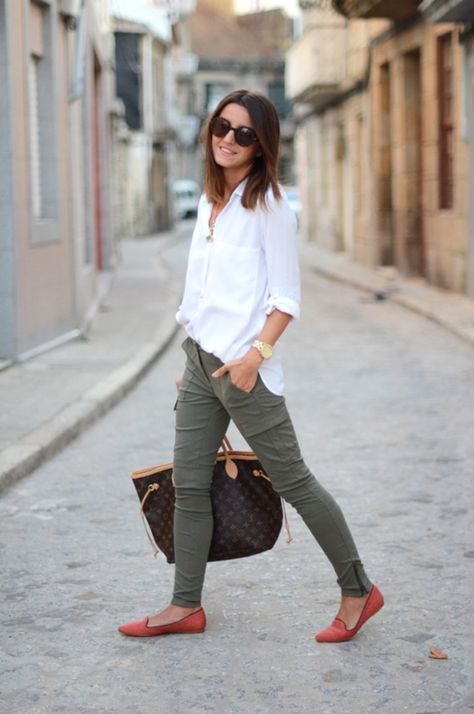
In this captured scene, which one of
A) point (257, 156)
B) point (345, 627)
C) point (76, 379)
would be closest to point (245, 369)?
point (257, 156)

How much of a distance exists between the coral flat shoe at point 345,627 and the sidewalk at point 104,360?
273 cm

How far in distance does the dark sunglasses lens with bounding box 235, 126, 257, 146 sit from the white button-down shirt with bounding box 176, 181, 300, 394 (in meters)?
0.13

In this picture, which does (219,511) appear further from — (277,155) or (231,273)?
(277,155)

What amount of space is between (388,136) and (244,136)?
65.4 ft

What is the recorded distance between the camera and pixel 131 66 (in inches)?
1911

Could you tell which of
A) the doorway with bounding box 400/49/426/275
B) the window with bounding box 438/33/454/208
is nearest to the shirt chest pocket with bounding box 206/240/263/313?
the window with bounding box 438/33/454/208

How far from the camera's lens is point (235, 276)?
4117mm

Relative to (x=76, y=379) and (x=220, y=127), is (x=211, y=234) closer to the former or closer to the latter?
(x=220, y=127)

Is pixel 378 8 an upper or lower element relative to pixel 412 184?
upper

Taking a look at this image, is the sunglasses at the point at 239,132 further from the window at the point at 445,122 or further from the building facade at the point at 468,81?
the window at the point at 445,122

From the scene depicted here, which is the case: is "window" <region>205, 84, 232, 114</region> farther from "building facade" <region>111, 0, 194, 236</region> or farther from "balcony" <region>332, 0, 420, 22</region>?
"balcony" <region>332, 0, 420, 22</region>

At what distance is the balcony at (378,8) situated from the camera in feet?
64.8

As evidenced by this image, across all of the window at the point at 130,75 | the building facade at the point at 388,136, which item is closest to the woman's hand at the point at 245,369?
the building facade at the point at 388,136

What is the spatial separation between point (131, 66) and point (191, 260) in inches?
1793
